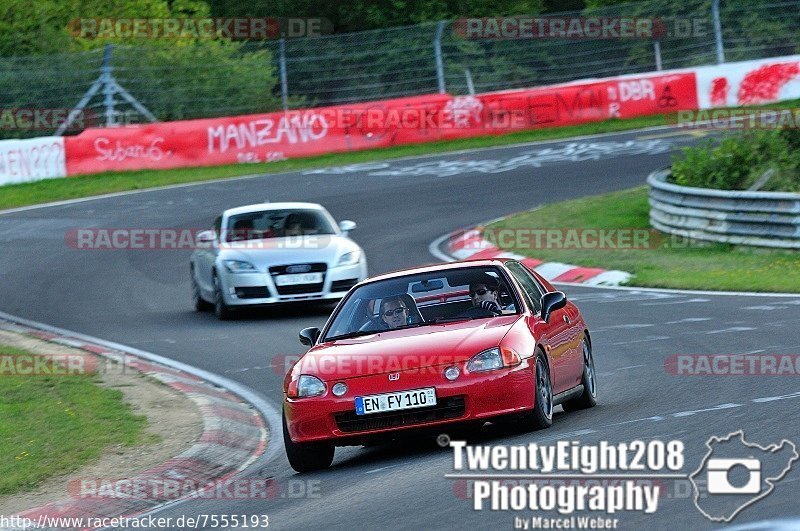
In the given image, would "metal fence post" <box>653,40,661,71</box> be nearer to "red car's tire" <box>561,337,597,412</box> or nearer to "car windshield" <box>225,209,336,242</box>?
"car windshield" <box>225,209,336,242</box>

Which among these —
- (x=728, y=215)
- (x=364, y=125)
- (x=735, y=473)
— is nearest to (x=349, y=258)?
(x=728, y=215)

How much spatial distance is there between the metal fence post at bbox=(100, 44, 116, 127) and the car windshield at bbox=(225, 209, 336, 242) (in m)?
15.0

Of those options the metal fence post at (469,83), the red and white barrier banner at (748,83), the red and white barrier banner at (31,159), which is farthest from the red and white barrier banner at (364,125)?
the metal fence post at (469,83)

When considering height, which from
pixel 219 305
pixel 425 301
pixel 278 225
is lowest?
pixel 219 305

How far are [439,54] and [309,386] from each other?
2753cm

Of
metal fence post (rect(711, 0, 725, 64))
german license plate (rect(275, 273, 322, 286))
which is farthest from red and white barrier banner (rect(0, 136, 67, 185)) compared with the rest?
metal fence post (rect(711, 0, 725, 64))

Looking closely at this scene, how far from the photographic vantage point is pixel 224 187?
1230 inches

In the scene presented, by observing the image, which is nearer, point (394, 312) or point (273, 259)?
point (394, 312)

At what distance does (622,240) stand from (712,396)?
44.0 ft

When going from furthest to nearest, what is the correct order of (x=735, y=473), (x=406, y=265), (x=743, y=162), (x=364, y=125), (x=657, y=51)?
(x=657, y=51)
(x=364, y=125)
(x=743, y=162)
(x=406, y=265)
(x=735, y=473)

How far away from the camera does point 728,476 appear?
7469mm

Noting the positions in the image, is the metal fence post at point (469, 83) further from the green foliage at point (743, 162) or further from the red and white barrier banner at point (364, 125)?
the green foliage at point (743, 162)

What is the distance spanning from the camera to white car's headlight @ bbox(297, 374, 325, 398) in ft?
31.4

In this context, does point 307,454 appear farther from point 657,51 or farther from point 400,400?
point 657,51
